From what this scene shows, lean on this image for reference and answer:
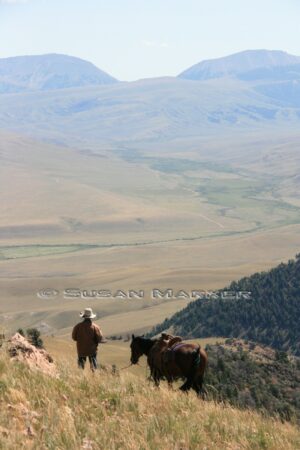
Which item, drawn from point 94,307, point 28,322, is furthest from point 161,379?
point 94,307

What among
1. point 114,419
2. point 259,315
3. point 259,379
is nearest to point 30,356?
point 114,419

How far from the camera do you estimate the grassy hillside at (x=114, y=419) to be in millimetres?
9422

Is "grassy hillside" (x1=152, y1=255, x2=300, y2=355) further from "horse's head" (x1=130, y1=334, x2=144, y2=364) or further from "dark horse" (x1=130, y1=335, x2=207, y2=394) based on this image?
"dark horse" (x1=130, y1=335, x2=207, y2=394)

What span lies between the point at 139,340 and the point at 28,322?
4143 inches

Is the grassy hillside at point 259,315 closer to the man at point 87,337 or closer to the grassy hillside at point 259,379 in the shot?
the grassy hillside at point 259,379

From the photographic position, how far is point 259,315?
86312 mm

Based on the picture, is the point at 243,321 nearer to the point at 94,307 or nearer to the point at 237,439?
the point at 94,307

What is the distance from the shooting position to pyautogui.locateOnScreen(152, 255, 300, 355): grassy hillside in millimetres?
82688

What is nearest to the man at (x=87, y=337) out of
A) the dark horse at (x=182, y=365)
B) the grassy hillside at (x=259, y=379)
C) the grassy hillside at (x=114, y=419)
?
the dark horse at (x=182, y=365)

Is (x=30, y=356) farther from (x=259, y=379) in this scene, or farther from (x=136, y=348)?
(x=259, y=379)

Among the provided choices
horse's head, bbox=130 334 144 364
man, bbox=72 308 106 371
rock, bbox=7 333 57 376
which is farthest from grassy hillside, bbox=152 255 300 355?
rock, bbox=7 333 57 376

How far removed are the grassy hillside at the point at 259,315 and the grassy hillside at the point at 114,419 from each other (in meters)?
68.3

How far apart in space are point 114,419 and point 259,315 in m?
77.3

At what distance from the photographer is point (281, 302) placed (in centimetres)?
8794
